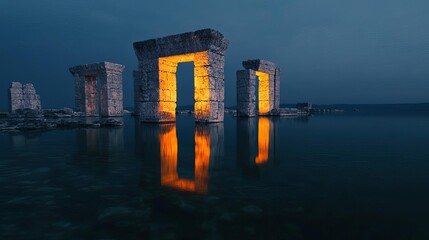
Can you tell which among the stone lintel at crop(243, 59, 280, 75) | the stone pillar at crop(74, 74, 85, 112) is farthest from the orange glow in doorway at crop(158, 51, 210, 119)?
the stone pillar at crop(74, 74, 85, 112)

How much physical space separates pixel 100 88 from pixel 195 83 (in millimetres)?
11219

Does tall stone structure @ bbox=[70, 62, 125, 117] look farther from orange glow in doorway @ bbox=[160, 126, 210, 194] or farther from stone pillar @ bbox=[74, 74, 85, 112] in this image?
orange glow in doorway @ bbox=[160, 126, 210, 194]

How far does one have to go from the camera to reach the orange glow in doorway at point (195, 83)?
1237 cm

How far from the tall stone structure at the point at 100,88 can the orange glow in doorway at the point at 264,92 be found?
12.0 m

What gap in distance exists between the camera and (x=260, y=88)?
70.2 ft

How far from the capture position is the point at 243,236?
5.79ft

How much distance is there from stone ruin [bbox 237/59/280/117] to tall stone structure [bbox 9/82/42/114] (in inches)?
812

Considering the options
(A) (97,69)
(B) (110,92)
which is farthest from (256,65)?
(A) (97,69)

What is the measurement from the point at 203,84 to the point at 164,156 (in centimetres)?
816

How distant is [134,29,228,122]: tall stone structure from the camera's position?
12211 millimetres

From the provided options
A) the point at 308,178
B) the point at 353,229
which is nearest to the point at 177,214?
the point at 353,229

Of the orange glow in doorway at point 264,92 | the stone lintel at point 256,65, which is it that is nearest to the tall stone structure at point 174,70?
the stone lintel at point 256,65

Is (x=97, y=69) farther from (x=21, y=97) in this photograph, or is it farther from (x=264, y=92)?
(x=264, y=92)

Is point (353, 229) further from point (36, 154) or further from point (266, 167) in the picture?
point (36, 154)
